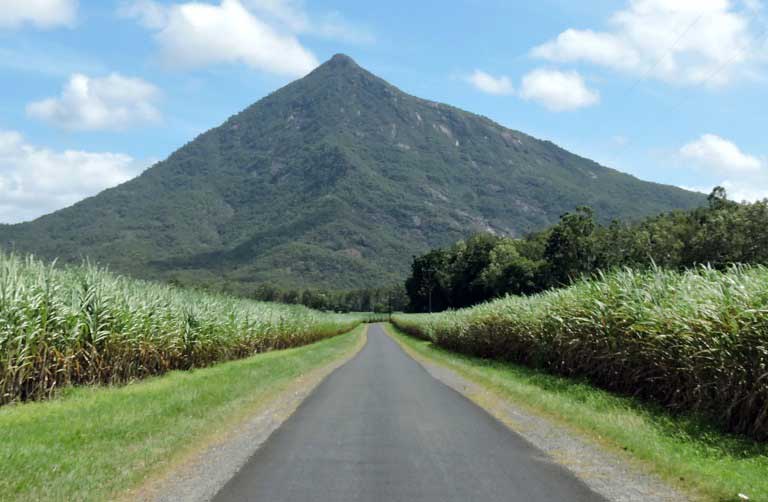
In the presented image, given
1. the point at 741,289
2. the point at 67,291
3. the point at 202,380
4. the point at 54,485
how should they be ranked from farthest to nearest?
the point at 202,380 → the point at 67,291 → the point at 741,289 → the point at 54,485

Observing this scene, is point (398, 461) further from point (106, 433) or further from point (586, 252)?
point (586, 252)

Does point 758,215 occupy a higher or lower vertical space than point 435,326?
higher

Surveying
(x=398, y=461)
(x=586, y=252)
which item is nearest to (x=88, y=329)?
(x=398, y=461)

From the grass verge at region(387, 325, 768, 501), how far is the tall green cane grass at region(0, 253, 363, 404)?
10.4 meters

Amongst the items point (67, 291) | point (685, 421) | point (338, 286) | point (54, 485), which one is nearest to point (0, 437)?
point (54, 485)

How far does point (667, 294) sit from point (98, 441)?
11.6m

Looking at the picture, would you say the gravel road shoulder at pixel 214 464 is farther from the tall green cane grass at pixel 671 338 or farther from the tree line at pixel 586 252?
the tree line at pixel 586 252

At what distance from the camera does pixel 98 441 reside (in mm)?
9148

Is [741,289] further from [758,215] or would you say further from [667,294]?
[758,215]

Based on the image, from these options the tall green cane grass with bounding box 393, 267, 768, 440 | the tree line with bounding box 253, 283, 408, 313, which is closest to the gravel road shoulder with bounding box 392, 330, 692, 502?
the tall green cane grass with bounding box 393, 267, 768, 440

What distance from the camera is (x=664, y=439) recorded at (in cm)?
980

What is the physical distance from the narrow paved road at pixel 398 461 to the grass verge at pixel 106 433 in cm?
137

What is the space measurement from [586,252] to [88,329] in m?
70.4

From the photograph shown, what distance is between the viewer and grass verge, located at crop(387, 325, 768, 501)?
7418 millimetres
